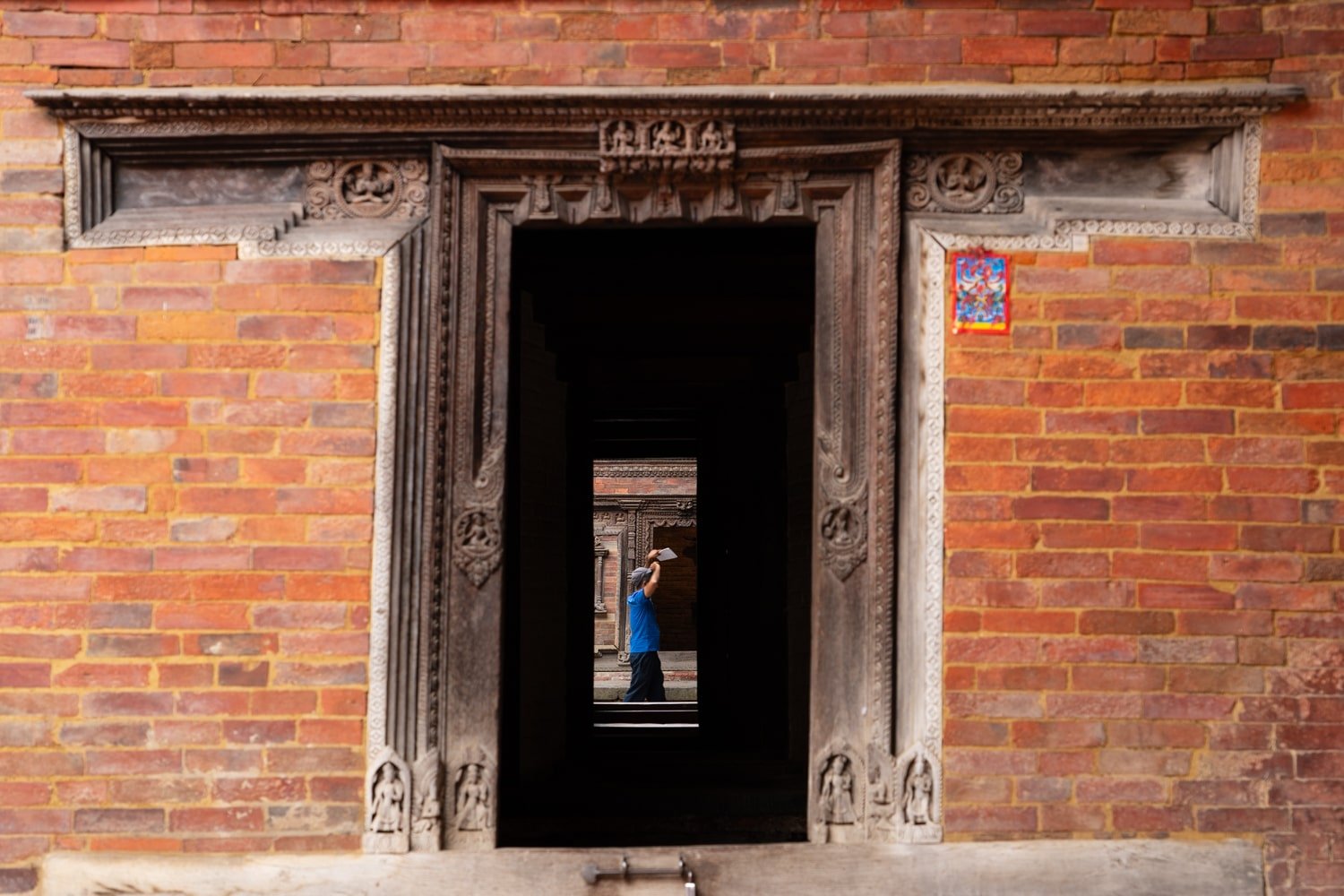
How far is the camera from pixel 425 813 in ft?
13.8

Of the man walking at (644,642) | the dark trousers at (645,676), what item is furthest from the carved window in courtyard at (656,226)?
the dark trousers at (645,676)

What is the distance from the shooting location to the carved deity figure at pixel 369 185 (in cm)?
441

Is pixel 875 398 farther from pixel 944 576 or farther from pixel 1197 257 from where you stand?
pixel 1197 257

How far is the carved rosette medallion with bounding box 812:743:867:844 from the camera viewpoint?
4.28 meters

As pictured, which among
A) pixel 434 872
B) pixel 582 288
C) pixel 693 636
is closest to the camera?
pixel 434 872

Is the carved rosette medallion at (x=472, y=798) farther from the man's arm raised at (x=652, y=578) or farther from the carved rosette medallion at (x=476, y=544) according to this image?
the man's arm raised at (x=652, y=578)

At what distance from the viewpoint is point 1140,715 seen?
13.9 feet

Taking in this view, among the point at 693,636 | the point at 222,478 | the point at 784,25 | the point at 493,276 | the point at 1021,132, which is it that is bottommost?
the point at 693,636

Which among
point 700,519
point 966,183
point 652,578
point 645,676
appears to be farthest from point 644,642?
point 966,183

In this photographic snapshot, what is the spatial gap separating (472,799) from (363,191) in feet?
6.63

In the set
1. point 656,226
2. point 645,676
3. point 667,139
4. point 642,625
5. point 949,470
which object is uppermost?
point 667,139

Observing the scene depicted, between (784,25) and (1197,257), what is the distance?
5.06ft

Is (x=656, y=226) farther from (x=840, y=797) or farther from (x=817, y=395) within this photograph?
(x=840, y=797)

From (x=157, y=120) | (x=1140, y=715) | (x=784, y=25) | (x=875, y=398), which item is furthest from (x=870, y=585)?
(x=157, y=120)
